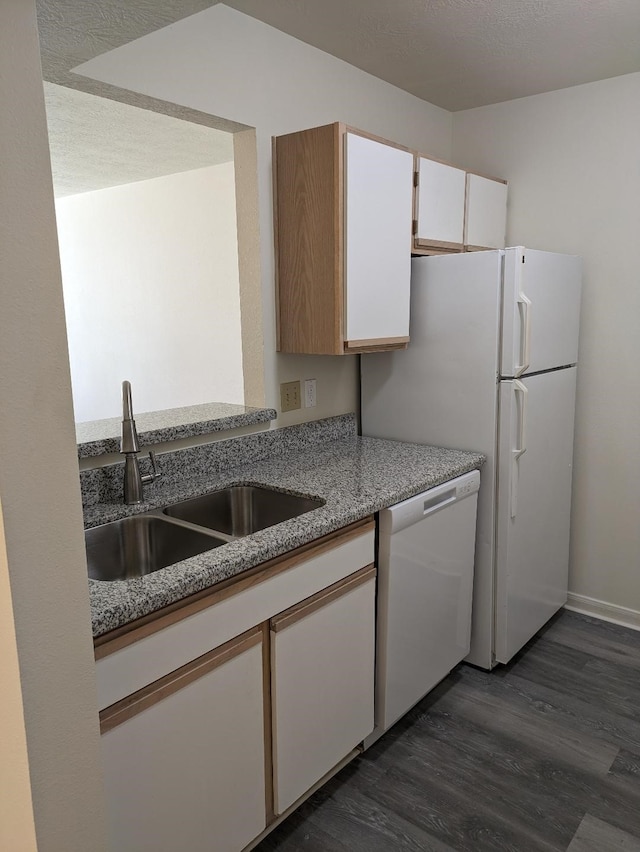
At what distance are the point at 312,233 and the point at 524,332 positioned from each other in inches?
34.2

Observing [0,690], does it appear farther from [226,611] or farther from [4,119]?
[4,119]

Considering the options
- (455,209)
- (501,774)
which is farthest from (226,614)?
(455,209)

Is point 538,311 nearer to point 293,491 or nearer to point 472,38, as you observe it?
point 472,38

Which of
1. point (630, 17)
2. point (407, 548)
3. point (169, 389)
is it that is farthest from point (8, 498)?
point (169, 389)

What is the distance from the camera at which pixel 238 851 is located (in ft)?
5.31

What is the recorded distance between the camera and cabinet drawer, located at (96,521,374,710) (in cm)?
127

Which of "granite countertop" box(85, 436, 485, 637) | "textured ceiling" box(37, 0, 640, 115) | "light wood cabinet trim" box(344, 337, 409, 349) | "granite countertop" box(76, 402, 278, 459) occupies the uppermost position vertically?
"textured ceiling" box(37, 0, 640, 115)

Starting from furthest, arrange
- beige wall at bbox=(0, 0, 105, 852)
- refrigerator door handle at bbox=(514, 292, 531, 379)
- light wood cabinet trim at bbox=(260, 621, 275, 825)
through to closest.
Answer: refrigerator door handle at bbox=(514, 292, 531, 379) < light wood cabinet trim at bbox=(260, 621, 275, 825) < beige wall at bbox=(0, 0, 105, 852)

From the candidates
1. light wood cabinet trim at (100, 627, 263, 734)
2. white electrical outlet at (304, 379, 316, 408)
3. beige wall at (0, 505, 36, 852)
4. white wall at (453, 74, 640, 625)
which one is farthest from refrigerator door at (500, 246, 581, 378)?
beige wall at (0, 505, 36, 852)

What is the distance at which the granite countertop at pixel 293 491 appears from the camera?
132 cm

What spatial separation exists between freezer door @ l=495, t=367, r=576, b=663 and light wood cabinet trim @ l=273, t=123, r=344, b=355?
75 cm

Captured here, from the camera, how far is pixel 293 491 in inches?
80.0

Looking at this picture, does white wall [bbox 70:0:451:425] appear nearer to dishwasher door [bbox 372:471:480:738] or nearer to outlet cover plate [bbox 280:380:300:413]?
outlet cover plate [bbox 280:380:300:413]

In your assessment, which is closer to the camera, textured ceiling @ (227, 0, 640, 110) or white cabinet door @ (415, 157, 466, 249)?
textured ceiling @ (227, 0, 640, 110)
